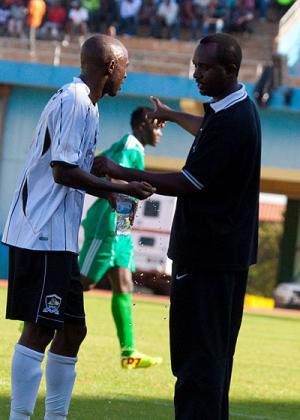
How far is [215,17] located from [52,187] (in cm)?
3007

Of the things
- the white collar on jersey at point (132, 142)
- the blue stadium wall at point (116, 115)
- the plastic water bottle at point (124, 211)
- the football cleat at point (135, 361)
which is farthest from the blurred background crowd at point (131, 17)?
the plastic water bottle at point (124, 211)

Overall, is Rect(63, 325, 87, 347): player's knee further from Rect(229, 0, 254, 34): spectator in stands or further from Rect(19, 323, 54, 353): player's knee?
Rect(229, 0, 254, 34): spectator in stands

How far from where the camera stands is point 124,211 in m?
6.30

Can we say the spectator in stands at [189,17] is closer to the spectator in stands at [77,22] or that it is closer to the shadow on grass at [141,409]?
the spectator in stands at [77,22]

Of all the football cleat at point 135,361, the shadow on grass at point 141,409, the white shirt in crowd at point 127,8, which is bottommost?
the shadow on grass at point 141,409

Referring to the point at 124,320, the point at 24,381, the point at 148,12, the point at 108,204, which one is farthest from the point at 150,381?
the point at 148,12

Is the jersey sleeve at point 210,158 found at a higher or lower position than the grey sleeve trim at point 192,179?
higher

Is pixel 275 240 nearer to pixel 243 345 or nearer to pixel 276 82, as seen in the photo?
pixel 276 82

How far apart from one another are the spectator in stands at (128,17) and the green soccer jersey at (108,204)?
→ 26446mm

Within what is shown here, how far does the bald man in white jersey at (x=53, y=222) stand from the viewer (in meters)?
5.96

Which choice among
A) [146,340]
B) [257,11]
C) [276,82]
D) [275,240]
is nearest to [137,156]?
[146,340]

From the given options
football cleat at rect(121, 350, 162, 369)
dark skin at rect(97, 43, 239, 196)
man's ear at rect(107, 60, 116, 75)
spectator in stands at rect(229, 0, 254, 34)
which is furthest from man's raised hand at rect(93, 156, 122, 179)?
spectator in stands at rect(229, 0, 254, 34)

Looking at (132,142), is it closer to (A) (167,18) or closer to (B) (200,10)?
(B) (200,10)

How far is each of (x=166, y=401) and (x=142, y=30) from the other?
3001 cm
